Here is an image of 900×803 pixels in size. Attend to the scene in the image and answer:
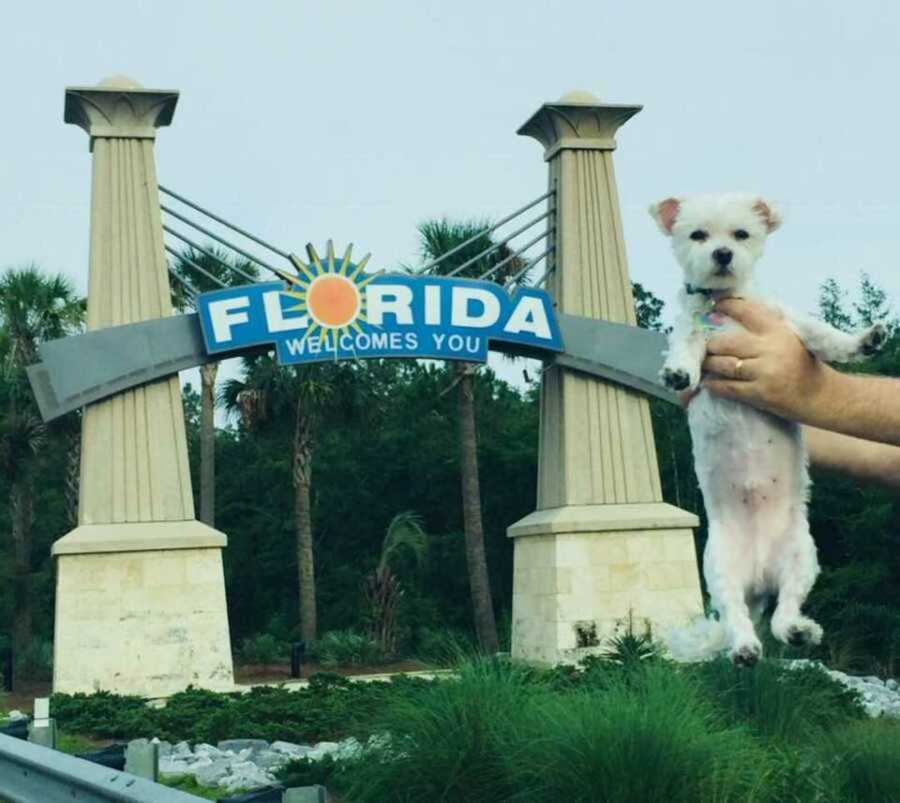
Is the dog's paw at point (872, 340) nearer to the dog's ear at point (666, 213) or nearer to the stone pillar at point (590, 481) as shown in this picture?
the dog's ear at point (666, 213)

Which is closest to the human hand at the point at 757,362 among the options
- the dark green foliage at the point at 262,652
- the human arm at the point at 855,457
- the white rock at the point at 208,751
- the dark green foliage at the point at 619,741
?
the human arm at the point at 855,457

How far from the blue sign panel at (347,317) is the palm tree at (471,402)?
29.6 feet

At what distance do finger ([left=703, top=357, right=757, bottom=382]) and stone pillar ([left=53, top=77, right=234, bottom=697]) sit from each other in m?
25.4

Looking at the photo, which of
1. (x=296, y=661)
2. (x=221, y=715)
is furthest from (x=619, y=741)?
(x=296, y=661)

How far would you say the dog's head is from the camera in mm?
2320

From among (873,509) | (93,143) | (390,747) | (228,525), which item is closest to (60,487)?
(228,525)

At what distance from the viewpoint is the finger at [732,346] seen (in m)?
2.43

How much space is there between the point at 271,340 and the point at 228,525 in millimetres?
32927

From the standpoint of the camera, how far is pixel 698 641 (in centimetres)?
259

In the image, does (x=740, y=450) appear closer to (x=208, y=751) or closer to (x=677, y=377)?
(x=677, y=377)

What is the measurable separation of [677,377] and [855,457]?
1376 mm

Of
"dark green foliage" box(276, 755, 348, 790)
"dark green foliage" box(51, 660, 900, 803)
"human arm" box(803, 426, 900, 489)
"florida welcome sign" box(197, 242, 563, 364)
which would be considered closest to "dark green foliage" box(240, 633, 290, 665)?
Result: "florida welcome sign" box(197, 242, 563, 364)

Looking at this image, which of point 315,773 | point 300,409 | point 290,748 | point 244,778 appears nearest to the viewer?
point 315,773

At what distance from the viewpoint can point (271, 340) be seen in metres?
28.5
